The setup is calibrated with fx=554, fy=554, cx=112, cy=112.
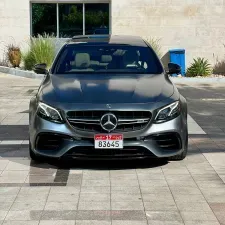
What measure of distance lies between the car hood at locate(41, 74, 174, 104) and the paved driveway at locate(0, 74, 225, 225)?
87cm

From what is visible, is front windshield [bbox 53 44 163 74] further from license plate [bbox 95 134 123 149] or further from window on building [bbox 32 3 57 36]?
window on building [bbox 32 3 57 36]

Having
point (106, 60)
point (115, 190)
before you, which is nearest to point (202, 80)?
point (106, 60)

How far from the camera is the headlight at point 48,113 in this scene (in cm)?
645

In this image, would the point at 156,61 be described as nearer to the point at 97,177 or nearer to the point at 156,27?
the point at 97,177

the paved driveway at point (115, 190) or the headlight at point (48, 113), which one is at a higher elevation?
the headlight at point (48, 113)

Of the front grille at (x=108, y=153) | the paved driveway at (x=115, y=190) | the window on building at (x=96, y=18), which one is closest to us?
the paved driveway at (x=115, y=190)

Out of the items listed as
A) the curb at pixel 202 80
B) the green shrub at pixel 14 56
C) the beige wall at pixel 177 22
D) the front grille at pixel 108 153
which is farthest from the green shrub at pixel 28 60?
the front grille at pixel 108 153

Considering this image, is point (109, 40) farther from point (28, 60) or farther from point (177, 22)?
point (177, 22)

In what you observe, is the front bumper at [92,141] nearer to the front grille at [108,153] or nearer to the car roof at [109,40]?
the front grille at [108,153]

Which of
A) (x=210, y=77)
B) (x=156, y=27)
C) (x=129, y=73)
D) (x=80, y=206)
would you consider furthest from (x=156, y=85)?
(x=156, y=27)

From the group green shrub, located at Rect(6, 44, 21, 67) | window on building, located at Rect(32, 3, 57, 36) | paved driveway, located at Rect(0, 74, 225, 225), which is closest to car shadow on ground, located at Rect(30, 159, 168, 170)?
paved driveway, located at Rect(0, 74, 225, 225)

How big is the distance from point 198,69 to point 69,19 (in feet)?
15.7

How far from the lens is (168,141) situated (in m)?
6.58

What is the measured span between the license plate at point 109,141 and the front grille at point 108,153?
0.34 ft
